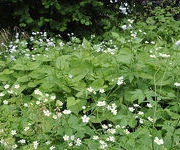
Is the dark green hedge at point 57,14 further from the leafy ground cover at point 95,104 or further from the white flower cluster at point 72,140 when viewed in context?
the white flower cluster at point 72,140

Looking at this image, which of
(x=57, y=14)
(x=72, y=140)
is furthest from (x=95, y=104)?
(x=57, y=14)

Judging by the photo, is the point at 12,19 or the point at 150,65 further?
the point at 12,19

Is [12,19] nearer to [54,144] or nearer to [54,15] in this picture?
[54,15]

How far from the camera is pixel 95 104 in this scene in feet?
6.82

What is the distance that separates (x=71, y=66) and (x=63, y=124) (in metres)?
0.88

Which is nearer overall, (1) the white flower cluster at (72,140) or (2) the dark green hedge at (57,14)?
(1) the white flower cluster at (72,140)

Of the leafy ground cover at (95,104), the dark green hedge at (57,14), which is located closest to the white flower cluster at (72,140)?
the leafy ground cover at (95,104)

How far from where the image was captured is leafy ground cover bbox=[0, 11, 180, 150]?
5.63ft

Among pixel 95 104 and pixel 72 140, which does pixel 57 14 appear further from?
pixel 72 140

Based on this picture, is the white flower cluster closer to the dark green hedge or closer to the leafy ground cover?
the leafy ground cover

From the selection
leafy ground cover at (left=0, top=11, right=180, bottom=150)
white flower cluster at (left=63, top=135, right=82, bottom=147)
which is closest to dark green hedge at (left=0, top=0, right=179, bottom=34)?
leafy ground cover at (left=0, top=11, right=180, bottom=150)

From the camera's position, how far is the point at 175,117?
6.31 feet

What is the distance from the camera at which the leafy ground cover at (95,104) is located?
5.63ft

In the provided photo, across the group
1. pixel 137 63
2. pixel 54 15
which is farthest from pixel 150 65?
pixel 54 15
